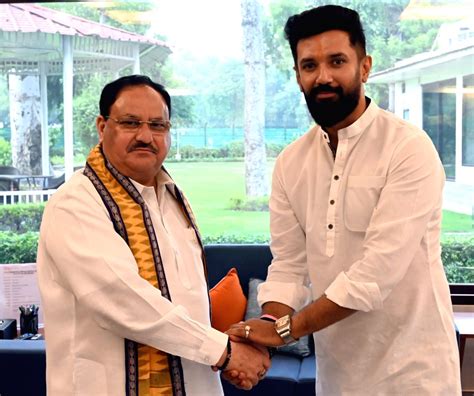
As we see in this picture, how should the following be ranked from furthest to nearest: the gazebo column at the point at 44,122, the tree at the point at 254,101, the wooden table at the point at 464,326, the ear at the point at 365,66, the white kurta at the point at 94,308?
the gazebo column at the point at 44,122 < the tree at the point at 254,101 < the wooden table at the point at 464,326 < the ear at the point at 365,66 < the white kurta at the point at 94,308

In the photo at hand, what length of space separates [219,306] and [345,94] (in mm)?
1973

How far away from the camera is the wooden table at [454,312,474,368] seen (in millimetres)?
3385

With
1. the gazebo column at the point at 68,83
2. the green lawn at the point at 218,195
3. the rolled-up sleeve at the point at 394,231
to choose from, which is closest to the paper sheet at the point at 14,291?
the gazebo column at the point at 68,83

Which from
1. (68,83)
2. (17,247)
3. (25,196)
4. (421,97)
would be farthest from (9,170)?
(421,97)

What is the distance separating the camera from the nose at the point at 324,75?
1790 mm

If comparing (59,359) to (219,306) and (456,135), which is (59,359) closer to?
(219,306)

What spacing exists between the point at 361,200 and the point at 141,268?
0.64 m

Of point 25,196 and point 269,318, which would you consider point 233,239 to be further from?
point 269,318

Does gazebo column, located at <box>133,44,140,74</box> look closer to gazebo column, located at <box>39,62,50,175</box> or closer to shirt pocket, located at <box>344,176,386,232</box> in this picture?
gazebo column, located at <box>39,62,50,175</box>

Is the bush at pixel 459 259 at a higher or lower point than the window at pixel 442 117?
lower

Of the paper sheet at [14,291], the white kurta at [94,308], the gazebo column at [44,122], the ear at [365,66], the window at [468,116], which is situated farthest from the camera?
the gazebo column at [44,122]

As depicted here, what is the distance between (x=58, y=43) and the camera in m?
4.27

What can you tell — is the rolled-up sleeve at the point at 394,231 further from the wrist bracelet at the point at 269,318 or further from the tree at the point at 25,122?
the tree at the point at 25,122

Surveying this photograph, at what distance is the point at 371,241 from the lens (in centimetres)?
171
